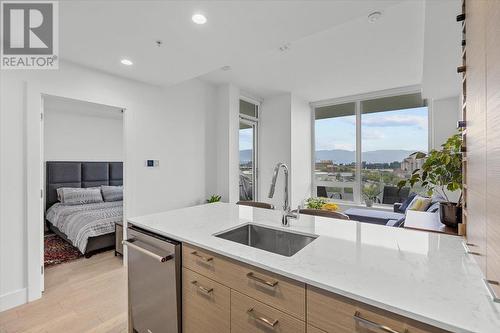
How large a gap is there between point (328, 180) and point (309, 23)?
431 centimetres

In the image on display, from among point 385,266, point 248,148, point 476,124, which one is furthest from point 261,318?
point 248,148

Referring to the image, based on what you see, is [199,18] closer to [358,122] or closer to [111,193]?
[111,193]

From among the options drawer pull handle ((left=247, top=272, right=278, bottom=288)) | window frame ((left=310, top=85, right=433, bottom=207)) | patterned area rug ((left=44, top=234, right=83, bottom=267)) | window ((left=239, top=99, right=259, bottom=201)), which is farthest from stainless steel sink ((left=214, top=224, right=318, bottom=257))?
window frame ((left=310, top=85, right=433, bottom=207))

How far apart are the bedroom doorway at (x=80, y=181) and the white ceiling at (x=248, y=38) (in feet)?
3.03

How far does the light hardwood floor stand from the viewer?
197 cm

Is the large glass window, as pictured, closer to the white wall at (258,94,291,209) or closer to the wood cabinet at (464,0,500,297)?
the white wall at (258,94,291,209)

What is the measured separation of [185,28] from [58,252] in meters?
3.75

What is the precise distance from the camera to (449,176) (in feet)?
5.13

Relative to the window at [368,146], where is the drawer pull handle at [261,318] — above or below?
below

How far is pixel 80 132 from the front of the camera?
512 centimetres

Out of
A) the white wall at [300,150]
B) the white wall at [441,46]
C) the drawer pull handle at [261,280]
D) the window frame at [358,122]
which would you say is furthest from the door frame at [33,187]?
the window frame at [358,122]

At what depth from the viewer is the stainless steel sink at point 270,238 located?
1.46 m

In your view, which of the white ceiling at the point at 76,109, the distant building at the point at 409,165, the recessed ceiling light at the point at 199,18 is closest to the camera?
the recessed ceiling light at the point at 199,18

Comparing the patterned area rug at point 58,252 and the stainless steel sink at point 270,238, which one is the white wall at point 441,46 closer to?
the stainless steel sink at point 270,238
